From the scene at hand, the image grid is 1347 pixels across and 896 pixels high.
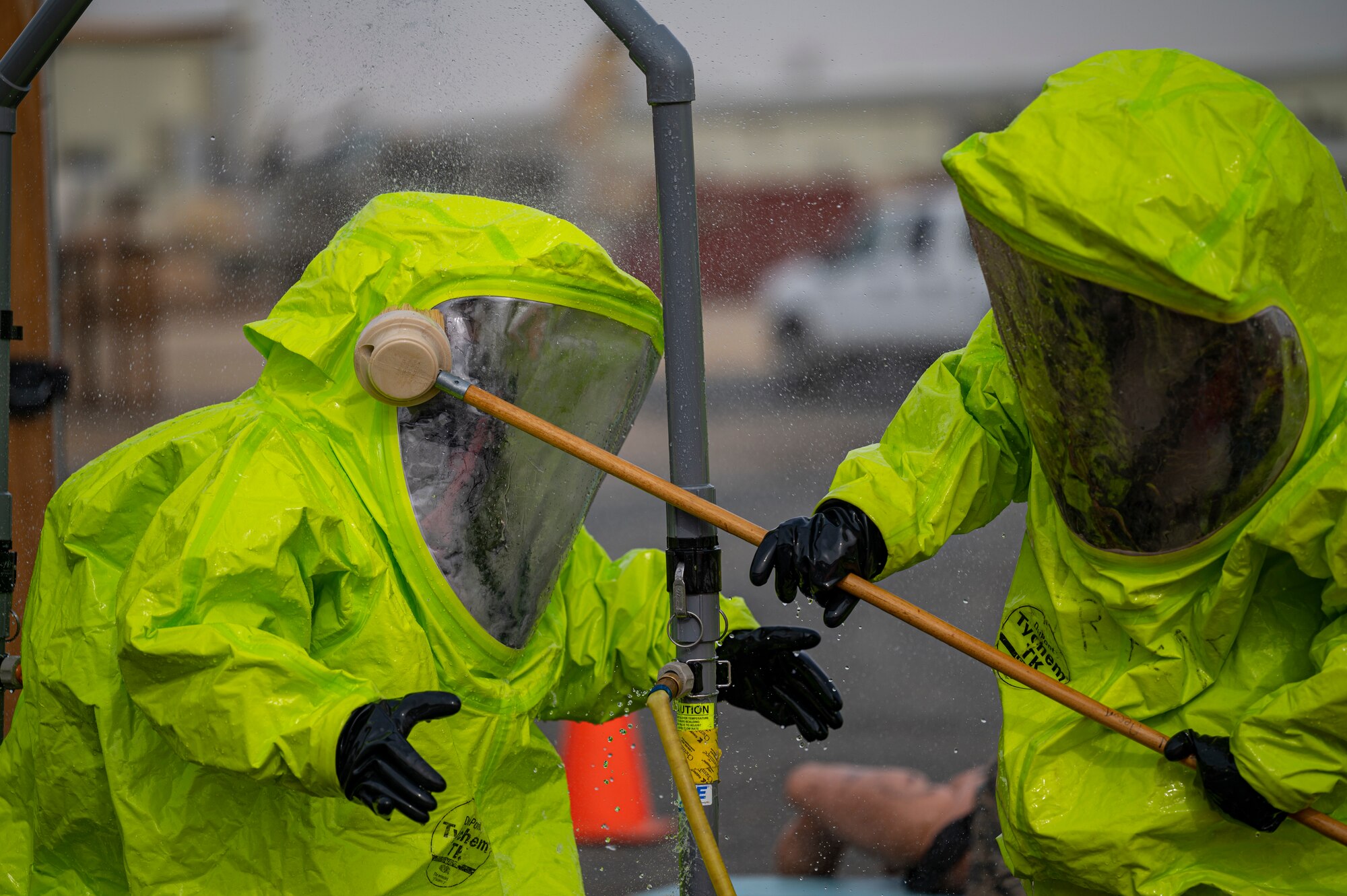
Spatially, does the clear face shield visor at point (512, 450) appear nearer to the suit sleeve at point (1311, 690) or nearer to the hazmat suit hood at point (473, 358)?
the hazmat suit hood at point (473, 358)

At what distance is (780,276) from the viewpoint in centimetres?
315

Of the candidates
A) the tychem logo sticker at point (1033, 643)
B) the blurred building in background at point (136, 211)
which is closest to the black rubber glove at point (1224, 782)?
the tychem logo sticker at point (1033, 643)

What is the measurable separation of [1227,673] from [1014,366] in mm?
458

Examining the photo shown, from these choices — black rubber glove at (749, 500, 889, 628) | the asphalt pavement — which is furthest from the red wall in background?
black rubber glove at (749, 500, 889, 628)

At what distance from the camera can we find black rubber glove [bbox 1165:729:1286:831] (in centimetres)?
167

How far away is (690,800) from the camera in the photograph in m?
1.80

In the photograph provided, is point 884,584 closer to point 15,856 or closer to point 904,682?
point 904,682

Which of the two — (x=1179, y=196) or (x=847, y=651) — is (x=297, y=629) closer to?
(x=1179, y=196)

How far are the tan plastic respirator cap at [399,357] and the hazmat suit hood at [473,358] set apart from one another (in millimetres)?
60

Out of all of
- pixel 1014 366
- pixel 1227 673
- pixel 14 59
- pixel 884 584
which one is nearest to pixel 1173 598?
pixel 1227 673

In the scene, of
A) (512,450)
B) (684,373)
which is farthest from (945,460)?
(512,450)

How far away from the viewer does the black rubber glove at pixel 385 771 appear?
1.66 meters

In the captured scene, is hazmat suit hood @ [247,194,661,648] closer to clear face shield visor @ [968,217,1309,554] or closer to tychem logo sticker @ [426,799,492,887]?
tychem logo sticker @ [426,799,492,887]

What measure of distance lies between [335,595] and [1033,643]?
3.06 feet
